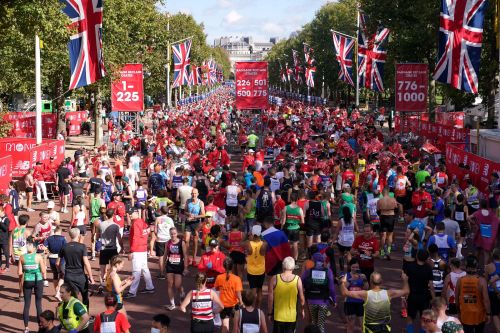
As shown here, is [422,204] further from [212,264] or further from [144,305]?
[144,305]

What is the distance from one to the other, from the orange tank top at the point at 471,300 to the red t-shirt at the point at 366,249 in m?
2.18

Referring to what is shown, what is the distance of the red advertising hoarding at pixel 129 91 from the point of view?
3041cm

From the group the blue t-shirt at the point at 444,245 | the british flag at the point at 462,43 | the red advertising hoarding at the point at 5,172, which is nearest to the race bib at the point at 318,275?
the blue t-shirt at the point at 444,245

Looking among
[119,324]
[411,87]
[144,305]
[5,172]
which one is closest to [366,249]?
[144,305]

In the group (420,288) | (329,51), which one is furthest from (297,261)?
(329,51)

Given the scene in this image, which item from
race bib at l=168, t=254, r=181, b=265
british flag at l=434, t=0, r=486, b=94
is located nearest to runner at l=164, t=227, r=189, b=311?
race bib at l=168, t=254, r=181, b=265

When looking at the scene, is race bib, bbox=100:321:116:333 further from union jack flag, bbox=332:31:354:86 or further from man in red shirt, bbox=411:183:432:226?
union jack flag, bbox=332:31:354:86

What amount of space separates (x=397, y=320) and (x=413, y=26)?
30.5 m

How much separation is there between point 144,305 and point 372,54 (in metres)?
29.8

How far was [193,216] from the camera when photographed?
1516cm

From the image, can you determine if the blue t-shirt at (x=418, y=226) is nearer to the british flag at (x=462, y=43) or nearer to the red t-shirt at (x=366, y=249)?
the red t-shirt at (x=366, y=249)

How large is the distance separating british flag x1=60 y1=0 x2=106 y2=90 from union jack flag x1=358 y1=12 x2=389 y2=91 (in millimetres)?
20039

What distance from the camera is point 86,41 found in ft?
71.6

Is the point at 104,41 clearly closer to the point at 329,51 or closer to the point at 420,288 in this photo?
the point at 420,288
